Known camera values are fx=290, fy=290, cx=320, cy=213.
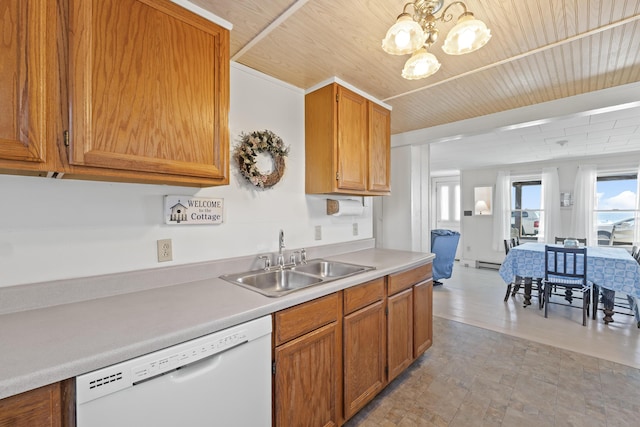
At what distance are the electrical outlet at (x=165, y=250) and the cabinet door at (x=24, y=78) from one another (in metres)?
0.66

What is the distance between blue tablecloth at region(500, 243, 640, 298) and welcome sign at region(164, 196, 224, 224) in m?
3.91

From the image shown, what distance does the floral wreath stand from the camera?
1863 mm

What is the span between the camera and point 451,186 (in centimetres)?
746

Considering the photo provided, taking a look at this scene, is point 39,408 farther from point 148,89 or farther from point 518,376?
point 518,376

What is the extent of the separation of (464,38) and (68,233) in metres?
1.93

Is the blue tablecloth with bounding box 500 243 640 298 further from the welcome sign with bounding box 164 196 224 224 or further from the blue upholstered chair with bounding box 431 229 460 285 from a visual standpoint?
the welcome sign with bounding box 164 196 224 224

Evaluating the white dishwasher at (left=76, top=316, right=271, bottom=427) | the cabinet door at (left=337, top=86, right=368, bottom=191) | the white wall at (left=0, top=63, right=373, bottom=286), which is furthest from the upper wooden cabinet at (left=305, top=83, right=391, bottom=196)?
the white dishwasher at (left=76, top=316, right=271, bottom=427)

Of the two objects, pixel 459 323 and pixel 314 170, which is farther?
pixel 459 323

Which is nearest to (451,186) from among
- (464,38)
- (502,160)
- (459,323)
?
(502,160)

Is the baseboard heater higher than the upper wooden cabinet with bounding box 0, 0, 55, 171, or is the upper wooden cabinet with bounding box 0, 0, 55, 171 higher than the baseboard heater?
the upper wooden cabinet with bounding box 0, 0, 55, 171

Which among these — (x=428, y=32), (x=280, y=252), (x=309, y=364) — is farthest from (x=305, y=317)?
(x=428, y=32)

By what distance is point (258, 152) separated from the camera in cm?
196

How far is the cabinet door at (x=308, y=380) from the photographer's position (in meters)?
1.30

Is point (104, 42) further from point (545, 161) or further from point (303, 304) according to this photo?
point (545, 161)
